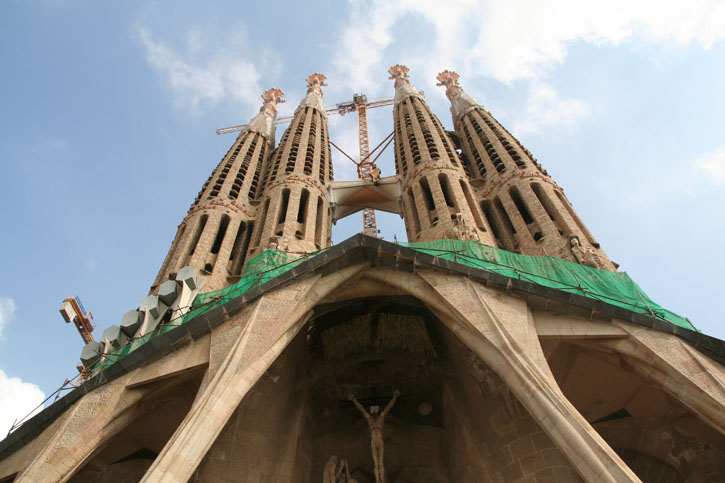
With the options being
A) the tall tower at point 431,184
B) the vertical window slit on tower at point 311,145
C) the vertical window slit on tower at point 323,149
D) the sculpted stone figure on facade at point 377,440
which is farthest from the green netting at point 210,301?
the vertical window slit on tower at point 323,149

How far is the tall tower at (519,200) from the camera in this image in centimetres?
1800

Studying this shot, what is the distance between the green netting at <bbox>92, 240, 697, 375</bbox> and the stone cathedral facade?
112 millimetres

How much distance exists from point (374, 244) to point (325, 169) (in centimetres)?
1666

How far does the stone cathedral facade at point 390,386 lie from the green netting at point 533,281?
11 cm

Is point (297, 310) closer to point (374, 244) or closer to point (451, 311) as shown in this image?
point (374, 244)

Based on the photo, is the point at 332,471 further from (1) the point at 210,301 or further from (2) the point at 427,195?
(2) the point at 427,195

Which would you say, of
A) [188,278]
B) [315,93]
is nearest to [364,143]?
[315,93]

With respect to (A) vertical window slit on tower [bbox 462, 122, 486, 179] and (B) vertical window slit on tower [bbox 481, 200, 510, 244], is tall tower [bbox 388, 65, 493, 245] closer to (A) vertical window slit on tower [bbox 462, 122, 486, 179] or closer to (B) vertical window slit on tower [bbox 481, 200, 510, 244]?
(B) vertical window slit on tower [bbox 481, 200, 510, 244]

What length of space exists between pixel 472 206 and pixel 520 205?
1818 millimetres

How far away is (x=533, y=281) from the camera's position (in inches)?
459

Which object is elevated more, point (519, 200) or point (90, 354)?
point (519, 200)

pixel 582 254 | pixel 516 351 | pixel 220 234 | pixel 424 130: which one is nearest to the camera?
pixel 516 351

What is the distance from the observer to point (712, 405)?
8484 millimetres

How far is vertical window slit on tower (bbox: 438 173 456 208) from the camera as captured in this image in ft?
71.8
